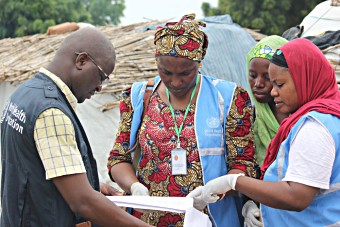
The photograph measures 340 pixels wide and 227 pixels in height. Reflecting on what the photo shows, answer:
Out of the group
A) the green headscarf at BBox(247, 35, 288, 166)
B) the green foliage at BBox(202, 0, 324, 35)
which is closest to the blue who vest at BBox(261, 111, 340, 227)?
the green headscarf at BBox(247, 35, 288, 166)

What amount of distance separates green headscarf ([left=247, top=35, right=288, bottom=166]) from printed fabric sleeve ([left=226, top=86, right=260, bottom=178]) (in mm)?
Answer: 138

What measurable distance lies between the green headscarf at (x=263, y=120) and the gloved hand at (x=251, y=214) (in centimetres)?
27

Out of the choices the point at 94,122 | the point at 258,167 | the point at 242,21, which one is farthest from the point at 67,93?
the point at 242,21

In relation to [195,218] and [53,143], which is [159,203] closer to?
[195,218]

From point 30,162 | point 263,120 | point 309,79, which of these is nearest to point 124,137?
point 263,120

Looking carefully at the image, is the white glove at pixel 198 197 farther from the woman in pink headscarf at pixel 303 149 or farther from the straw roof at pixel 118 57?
the straw roof at pixel 118 57

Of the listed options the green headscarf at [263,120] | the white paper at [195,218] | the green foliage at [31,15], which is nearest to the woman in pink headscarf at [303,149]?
the white paper at [195,218]

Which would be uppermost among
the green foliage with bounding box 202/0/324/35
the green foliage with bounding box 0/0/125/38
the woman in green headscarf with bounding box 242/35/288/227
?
the woman in green headscarf with bounding box 242/35/288/227

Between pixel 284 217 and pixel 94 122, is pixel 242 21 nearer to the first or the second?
pixel 94 122

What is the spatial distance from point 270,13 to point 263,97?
10.1 m

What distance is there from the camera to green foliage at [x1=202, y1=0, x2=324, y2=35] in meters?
13.0

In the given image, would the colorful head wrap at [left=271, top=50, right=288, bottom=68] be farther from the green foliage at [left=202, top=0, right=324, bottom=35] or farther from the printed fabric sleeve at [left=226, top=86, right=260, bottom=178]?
the green foliage at [left=202, top=0, right=324, bottom=35]

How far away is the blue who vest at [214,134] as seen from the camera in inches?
126

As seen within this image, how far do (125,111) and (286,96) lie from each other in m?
1.11
